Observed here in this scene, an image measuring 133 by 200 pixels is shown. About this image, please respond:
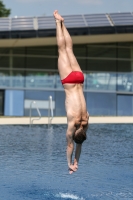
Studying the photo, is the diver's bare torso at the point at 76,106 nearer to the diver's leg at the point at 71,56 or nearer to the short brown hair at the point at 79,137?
the short brown hair at the point at 79,137

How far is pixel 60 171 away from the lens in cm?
839

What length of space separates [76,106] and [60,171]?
1988mm

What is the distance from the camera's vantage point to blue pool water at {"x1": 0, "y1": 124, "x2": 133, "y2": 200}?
6617mm

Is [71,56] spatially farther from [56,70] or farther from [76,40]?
[56,70]

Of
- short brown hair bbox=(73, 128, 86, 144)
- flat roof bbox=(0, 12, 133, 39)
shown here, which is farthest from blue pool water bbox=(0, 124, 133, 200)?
flat roof bbox=(0, 12, 133, 39)

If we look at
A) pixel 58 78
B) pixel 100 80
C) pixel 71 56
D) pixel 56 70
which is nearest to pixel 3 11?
pixel 56 70

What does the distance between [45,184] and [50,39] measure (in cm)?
2258

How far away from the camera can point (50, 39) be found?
29.4m

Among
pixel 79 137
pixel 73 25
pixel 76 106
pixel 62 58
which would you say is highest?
pixel 73 25

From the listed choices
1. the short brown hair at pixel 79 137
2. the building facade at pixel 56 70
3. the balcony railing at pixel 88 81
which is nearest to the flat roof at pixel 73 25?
the building facade at pixel 56 70

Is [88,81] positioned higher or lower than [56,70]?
lower

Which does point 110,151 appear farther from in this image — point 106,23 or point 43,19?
point 43,19

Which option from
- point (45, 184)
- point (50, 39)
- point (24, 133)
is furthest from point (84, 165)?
point (50, 39)

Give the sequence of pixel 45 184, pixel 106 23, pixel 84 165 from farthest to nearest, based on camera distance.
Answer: pixel 106 23 < pixel 84 165 < pixel 45 184
